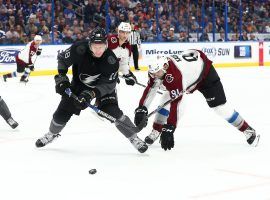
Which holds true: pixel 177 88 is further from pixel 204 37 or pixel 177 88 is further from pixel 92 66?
pixel 204 37

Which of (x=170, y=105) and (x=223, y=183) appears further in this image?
(x=170, y=105)

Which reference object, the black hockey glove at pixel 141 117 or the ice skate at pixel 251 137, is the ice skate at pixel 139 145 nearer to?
the black hockey glove at pixel 141 117

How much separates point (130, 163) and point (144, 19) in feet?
37.3

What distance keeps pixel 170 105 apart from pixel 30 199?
5.28 ft

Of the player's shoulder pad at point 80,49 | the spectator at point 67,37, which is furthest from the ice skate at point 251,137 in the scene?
the spectator at point 67,37

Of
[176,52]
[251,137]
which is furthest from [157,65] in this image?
[176,52]

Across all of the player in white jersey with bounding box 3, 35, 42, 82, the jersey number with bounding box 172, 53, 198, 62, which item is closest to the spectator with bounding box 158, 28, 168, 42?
the player in white jersey with bounding box 3, 35, 42, 82

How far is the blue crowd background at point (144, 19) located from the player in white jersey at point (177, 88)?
867 cm

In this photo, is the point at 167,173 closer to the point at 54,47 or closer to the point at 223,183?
the point at 223,183

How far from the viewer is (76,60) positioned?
443 centimetres

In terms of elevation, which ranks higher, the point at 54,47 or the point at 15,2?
the point at 15,2

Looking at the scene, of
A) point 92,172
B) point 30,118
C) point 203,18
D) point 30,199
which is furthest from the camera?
point 203,18

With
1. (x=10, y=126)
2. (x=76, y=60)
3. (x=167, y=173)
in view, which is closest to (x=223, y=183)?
(x=167, y=173)

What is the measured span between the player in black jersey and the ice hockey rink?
351 millimetres
